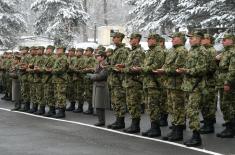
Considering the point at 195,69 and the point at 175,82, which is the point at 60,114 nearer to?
the point at 175,82

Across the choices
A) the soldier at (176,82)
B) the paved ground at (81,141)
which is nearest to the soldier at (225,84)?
the paved ground at (81,141)

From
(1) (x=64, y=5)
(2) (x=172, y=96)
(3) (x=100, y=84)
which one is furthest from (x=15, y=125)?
(1) (x=64, y=5)

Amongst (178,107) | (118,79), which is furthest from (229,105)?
(118,79)

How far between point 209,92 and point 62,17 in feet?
71.3

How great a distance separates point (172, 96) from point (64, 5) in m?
22.5

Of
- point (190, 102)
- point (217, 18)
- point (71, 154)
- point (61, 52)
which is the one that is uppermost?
point (217, 18)

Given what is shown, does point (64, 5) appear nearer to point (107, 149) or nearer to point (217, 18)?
point (217, 18)

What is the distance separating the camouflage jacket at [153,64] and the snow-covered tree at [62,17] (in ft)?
68.2

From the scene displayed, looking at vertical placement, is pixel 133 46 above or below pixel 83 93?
above

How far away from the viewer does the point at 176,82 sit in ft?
33.9

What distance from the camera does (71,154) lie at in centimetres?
908

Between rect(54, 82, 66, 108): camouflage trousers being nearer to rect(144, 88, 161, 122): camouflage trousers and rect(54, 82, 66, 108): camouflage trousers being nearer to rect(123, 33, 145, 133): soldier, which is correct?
rect(123, 33, 145, 133): soldier

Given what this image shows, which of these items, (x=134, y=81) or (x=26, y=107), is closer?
(x=134, y=81)

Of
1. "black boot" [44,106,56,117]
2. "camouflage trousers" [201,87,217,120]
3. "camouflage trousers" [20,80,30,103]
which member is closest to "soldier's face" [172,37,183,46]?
"camouflage trousers" [201,87,217,120]
